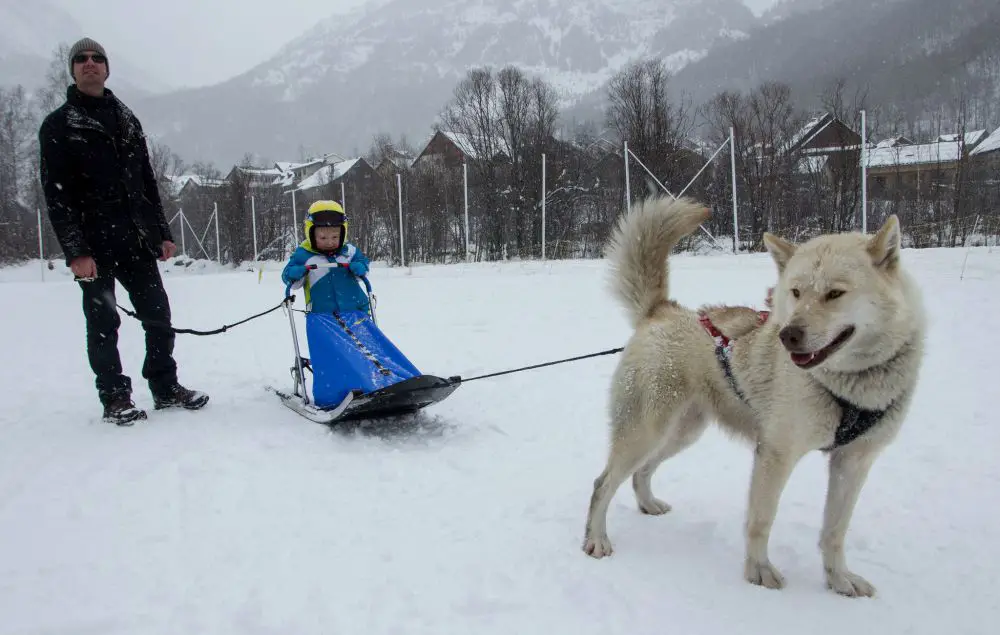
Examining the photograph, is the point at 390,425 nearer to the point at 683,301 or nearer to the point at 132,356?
the point at 132,356

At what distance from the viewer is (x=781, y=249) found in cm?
231

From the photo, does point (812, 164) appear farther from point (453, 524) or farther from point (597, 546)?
point (453, 524)

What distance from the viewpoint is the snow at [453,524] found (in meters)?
2.17

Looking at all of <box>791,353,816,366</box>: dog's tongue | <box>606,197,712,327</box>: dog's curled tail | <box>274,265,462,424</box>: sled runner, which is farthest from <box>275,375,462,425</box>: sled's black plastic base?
<box>791,353,816,366</box>: dog's tongue

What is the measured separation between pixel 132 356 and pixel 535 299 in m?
6.03

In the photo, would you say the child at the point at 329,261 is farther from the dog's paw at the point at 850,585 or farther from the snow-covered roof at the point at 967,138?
the snow-covered roof at the point at 967,138

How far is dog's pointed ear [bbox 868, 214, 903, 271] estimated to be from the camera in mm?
2031

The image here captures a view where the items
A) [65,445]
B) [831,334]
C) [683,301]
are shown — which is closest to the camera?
[831,334]

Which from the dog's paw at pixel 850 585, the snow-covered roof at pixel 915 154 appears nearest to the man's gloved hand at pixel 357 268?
the dog's paw at pixel 850 585

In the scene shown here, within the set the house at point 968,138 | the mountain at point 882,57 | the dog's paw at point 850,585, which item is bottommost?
the dog's paw at point 850,585

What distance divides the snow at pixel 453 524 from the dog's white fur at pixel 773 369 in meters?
0.23

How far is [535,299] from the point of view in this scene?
33.4 feet

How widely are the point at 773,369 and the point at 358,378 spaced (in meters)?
2.68

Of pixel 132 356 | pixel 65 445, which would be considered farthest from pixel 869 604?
pixel 132 356
